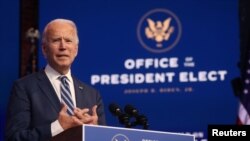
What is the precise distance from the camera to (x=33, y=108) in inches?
99.6

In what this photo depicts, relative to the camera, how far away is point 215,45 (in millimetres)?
5199

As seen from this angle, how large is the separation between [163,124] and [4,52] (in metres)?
1.86

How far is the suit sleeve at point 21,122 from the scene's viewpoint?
234cm

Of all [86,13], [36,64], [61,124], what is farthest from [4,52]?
[61,124]

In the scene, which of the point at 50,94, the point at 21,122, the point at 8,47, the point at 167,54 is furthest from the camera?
the point at 8,47

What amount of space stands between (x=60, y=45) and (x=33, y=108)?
0.32 metres

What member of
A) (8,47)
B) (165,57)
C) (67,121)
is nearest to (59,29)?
(67,121)

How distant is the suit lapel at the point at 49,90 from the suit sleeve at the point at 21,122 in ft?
0.27

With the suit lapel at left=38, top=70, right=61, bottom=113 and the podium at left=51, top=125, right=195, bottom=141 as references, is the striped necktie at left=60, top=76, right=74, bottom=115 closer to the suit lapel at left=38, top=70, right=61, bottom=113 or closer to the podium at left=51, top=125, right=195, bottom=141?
the suit lapel at left=38, top=70, right=61, bottom=113

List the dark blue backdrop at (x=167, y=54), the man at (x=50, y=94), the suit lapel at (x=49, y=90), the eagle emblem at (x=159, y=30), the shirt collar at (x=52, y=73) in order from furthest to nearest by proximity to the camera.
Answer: the eagle emblem at (x=159, y=30)
the dark blue backdrop at (x=167, y=54)
the shirt collar at (x=52, y=73)
the suit lapel at (x=49, y=90)
the man at (x=50, y=94)

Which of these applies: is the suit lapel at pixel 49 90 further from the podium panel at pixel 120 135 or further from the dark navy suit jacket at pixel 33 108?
the podium panel at pixel 120 135

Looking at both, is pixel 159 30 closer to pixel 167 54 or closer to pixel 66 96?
pixel 167 54

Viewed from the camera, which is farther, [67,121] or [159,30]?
[159,30]

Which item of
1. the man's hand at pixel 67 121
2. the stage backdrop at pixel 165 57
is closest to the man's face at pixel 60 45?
the man's hand at pixel 67 121
